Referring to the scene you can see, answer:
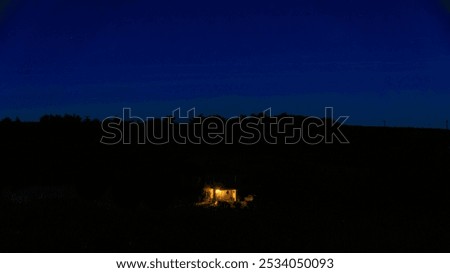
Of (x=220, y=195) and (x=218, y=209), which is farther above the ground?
(x=220, y=195)

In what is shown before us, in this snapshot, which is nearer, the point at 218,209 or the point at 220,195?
the point at 218,209

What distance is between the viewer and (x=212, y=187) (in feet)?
43.7

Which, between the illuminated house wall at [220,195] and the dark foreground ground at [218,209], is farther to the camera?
the illuminated house wall at [220,195]

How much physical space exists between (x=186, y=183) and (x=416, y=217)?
516 centimetres

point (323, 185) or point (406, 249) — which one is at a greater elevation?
point (323, 185)

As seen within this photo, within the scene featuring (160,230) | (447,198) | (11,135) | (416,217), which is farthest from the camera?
(11,135)

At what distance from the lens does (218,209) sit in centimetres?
1207

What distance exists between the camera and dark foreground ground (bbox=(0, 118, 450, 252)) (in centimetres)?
849

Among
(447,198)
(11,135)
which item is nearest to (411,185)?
(447,198)

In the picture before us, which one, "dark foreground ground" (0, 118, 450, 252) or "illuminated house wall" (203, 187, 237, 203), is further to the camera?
"illuminated house wall" (203, 187, 237, 203)

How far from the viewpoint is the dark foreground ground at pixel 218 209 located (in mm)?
8492

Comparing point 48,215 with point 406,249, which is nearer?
point 406,249
